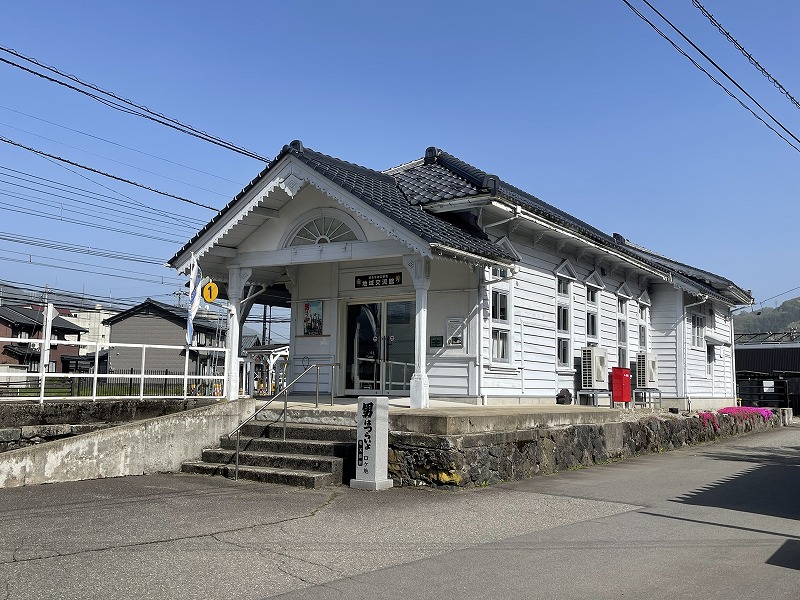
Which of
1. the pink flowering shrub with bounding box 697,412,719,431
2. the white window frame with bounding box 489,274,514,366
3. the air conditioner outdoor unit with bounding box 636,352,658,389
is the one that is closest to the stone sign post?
the white window frame with bounding box 489,274,514,366

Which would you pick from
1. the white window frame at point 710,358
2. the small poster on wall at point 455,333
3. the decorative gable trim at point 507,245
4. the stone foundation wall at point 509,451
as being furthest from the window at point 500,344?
the white window frame at point 710,358

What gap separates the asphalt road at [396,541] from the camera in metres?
5.86

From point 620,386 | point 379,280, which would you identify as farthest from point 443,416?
point 620,386

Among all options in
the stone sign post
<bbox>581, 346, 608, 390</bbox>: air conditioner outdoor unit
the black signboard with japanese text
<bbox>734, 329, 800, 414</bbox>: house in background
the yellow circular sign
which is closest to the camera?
the stone sign post

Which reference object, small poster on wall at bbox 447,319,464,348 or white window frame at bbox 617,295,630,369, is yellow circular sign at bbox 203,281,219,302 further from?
white window frame at bbox 617,295,630,369

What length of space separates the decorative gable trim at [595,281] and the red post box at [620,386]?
3.41 metres

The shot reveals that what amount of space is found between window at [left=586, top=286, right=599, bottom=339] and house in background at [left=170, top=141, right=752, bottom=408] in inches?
2.6

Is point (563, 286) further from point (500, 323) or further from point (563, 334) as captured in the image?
point (500, 323)

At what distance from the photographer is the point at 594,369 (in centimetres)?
1869

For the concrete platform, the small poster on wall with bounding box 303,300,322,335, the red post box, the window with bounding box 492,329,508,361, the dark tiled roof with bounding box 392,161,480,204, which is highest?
the dark tiled roof with bounding box 392,161,480,204

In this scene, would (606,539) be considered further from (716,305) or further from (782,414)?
(782,414)

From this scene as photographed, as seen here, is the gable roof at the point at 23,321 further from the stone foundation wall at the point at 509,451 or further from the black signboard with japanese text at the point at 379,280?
the stone foundation wall at the point at 509,451

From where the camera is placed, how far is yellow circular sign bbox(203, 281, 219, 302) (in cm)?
1455

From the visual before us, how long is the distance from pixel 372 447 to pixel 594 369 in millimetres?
9782
